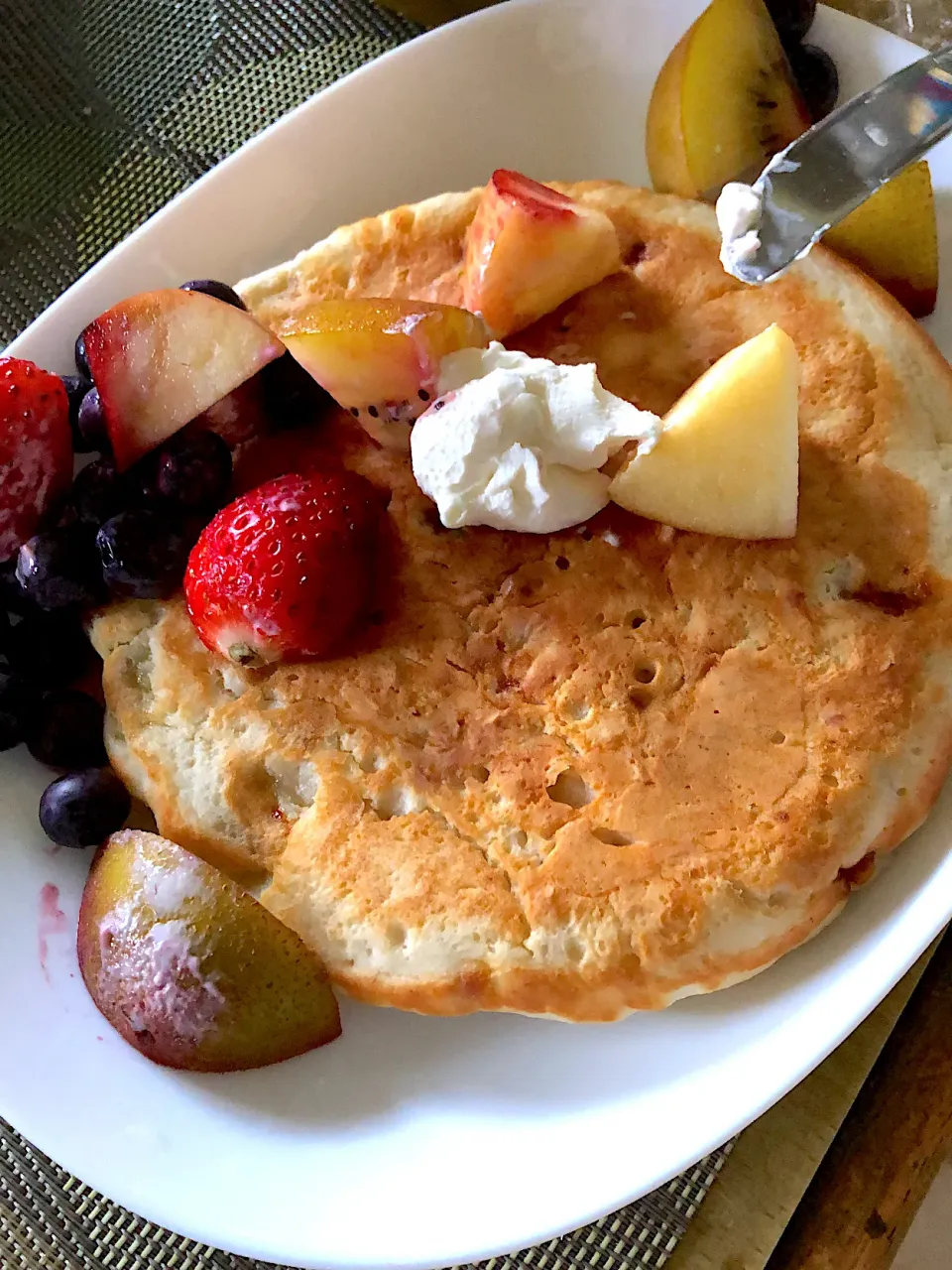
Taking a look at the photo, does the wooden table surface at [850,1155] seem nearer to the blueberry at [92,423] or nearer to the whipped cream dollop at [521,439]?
the whipped cream dollop at [521,439]

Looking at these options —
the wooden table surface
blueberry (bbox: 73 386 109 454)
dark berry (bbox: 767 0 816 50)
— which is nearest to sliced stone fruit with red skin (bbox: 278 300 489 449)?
blueberry (bbox: 73 386 109 454)

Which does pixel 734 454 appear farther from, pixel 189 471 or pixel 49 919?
pixel 49 919

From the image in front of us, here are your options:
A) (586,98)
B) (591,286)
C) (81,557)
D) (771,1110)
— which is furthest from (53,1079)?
(586,98)

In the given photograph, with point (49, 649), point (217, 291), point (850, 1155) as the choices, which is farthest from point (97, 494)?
point (850, 1155)

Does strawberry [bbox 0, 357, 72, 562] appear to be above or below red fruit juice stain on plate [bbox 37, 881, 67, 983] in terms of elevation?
above

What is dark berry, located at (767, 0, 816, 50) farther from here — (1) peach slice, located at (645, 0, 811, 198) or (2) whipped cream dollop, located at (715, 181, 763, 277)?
(2) whipped cream dollop, located at (715, 181, 763, 277)

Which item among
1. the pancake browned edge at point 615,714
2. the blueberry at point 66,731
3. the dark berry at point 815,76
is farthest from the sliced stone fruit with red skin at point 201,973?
the dark berry at point 815,76
